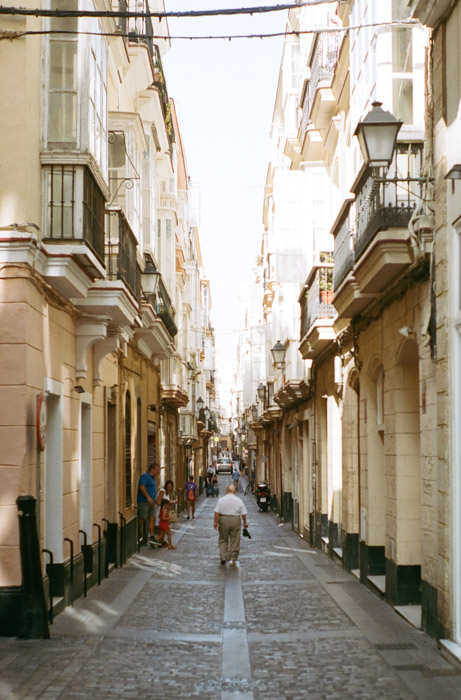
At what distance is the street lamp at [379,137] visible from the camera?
9547 millimetres

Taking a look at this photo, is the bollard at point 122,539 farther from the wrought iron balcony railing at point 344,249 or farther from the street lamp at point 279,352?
the street lamp at point 279,352

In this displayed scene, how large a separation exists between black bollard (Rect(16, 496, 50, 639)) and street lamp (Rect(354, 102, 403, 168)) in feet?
15.7

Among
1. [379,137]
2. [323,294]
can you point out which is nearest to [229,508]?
[323,294]

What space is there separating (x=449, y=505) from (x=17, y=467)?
4321 mm

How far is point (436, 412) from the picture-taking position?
9773 mm

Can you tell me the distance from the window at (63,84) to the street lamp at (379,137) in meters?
3.44

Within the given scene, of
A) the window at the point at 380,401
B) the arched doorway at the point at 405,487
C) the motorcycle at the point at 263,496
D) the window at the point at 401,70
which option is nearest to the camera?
the window at the point at 401,70

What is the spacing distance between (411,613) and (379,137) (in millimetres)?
5501

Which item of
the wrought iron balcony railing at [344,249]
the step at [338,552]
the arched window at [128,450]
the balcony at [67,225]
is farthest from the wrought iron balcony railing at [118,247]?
the step at [338,552]

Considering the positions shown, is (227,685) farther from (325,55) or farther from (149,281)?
(325,55)

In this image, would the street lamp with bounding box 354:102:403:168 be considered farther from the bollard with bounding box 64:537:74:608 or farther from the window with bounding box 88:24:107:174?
the bollard with bounding box 64:537:74:608

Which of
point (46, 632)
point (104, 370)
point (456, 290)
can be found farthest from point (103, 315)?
point (456, 290)

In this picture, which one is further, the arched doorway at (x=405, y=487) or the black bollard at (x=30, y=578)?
the arched doorway at (x=405, y=487)

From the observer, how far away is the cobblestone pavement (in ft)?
26.7
